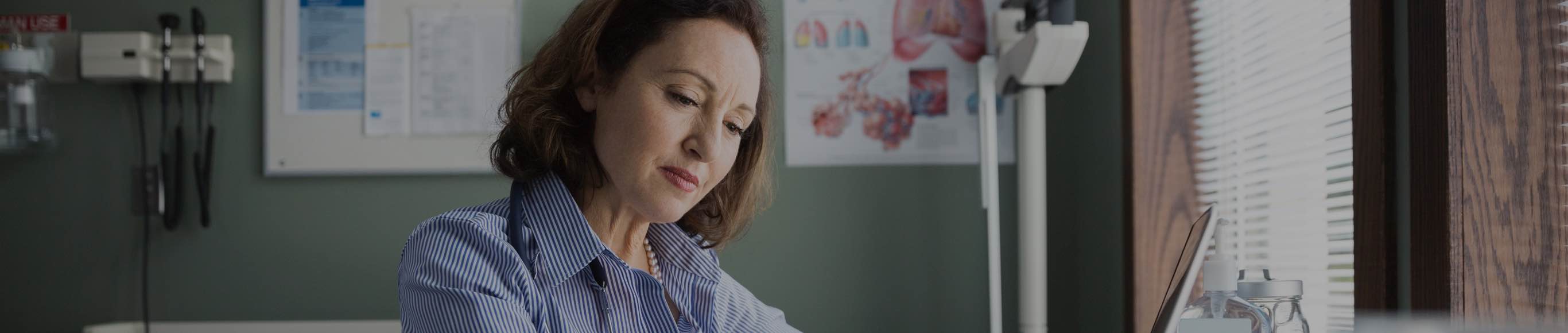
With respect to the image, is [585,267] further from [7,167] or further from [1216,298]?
[7,167]

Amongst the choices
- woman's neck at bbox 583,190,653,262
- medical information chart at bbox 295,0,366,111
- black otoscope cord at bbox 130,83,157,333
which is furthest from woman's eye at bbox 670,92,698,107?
black otoscope cord at bbox 130,83,157,333

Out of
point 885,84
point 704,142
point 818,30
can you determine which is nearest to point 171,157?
point 818,30

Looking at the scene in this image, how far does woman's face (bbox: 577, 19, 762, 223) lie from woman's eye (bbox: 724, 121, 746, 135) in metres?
0.01

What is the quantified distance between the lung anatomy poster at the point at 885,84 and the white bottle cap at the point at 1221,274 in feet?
5.37

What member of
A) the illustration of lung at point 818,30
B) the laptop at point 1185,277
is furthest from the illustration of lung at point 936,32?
the laptop at point 1185,277

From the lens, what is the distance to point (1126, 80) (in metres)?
2.21

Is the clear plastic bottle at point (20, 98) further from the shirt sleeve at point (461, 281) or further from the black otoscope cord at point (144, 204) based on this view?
the shirt sleeve at point (461, 281)

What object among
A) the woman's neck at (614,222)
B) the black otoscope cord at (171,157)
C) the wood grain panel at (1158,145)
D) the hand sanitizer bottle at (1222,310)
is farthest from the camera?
the black otoscope cord at (171,157)

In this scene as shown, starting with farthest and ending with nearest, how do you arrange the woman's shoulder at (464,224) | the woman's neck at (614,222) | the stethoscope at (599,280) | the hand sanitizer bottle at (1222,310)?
the woman's neck at (614,222) → the stethoscope at (599,280) → the woman's shoulder at (464,224) → the hand sanitizer bottle at (1222,310)

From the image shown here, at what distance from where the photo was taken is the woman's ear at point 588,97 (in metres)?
1.23

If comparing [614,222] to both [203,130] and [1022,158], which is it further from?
[203,130]

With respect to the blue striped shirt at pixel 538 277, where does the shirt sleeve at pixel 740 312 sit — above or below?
below

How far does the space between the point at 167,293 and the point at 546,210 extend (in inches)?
75.6

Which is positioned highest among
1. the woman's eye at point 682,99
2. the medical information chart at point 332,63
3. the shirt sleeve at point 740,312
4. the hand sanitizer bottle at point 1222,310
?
the medical information chart at point 332,63
